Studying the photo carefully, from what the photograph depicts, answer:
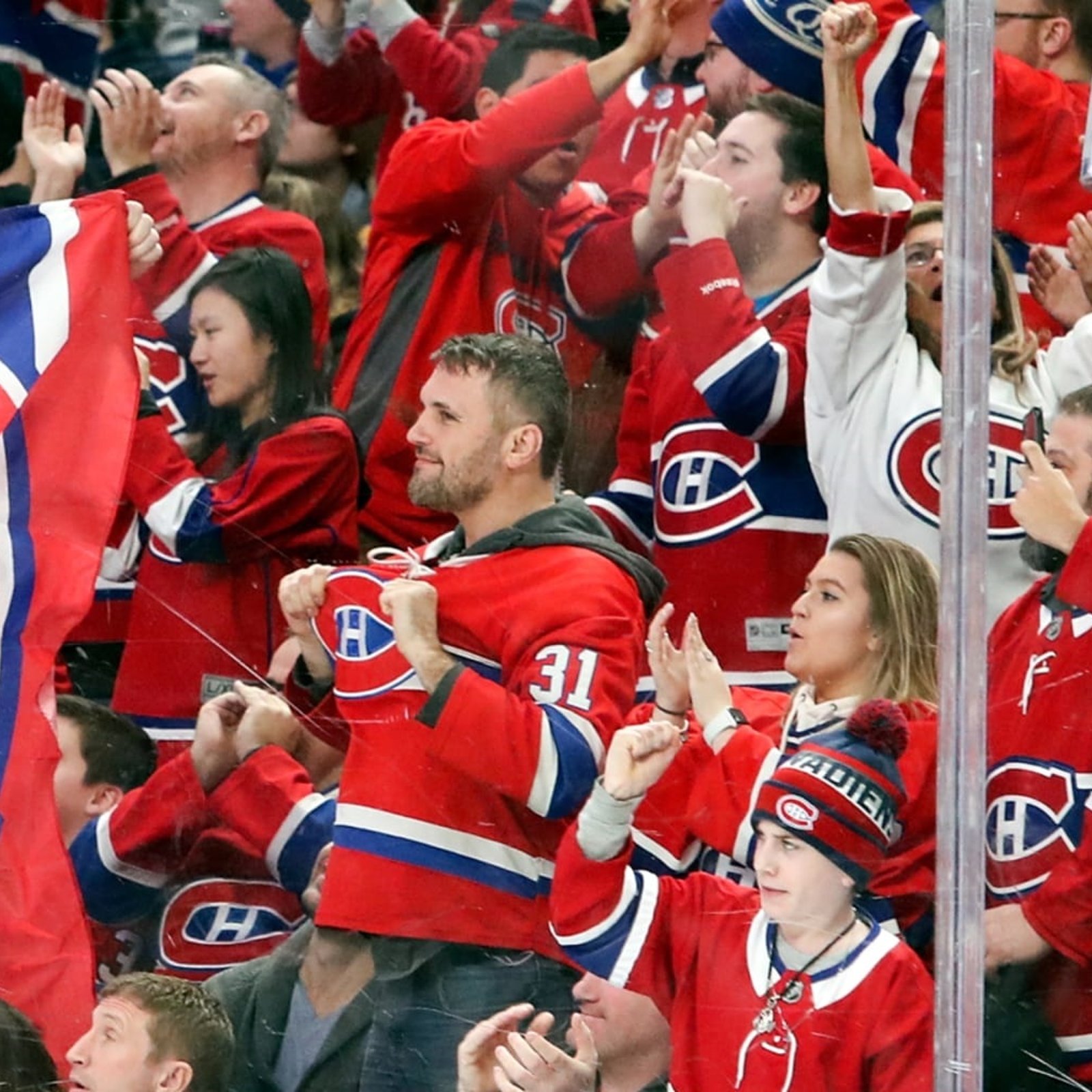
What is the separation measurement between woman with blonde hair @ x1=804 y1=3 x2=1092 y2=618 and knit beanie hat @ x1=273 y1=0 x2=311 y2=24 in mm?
590

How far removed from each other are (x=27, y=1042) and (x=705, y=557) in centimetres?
86

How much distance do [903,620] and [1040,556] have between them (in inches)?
5.8

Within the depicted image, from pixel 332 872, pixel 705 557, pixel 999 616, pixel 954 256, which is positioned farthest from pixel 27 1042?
pixel 954 256

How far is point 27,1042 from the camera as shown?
8.02 feet

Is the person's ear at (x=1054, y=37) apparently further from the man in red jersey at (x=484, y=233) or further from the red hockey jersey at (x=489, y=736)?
the red hockey jersey at (x=489, y=736)

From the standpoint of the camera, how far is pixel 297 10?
266 cm

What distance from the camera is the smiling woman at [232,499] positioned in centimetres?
257

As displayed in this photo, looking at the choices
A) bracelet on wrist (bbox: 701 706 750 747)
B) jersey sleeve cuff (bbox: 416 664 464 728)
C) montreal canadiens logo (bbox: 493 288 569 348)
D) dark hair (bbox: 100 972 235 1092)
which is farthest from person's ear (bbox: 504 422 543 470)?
dark hair (bbox: 100 972 235 1092)

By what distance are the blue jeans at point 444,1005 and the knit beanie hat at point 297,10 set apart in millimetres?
1040

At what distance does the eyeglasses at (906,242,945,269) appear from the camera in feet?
7.98

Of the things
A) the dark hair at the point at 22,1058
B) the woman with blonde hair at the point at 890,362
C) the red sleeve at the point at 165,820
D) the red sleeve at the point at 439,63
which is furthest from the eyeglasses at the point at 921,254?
the dark hair at the point at 22,1058

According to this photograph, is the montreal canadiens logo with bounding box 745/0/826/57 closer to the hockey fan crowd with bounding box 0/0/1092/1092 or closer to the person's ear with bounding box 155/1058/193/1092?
the hockey fan crowd with bounding box 0/0/1092/1092

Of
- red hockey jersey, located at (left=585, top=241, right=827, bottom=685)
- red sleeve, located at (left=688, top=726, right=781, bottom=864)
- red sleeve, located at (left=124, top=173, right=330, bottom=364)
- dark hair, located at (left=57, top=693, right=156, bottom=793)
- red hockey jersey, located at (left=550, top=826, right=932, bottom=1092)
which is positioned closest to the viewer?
red hockey jersey, located at (left=550, top=826, right=932, bottom=1092)

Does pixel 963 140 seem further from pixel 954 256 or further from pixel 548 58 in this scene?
pixel 548 58
